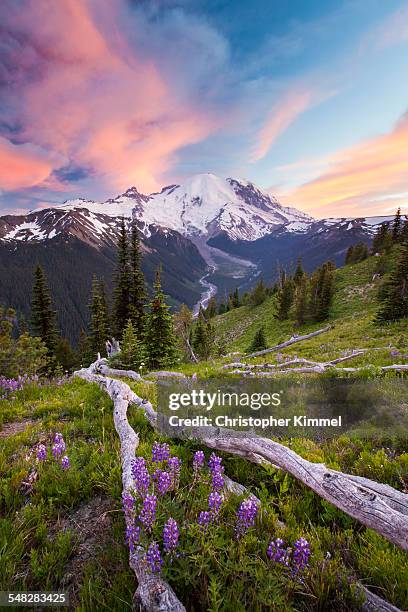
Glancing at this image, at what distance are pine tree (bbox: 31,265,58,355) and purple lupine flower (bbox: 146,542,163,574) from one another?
34.9 m

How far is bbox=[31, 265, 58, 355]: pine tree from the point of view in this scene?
108ft

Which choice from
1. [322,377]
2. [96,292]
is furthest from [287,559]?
[96,292]

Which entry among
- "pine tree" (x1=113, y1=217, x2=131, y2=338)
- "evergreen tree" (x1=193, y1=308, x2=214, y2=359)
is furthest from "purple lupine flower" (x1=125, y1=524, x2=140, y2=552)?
"pine tree" (x1=113, y1=217, x2=131, y2=338)

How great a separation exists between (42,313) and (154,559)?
36445 millimetres

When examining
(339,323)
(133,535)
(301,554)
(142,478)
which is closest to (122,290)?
(339,323)

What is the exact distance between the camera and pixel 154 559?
2264mm

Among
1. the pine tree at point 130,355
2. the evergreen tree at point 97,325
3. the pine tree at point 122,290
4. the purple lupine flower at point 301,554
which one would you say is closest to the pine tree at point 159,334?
the pine tree at point 130,355

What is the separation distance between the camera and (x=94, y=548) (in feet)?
10.00

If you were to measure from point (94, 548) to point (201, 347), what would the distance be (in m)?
24.3

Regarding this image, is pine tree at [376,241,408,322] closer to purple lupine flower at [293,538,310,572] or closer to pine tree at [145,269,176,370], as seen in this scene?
pine tree at [145,269,176,370]

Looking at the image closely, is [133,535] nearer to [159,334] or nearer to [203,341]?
[159,334]

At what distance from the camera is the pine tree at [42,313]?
32.8 m

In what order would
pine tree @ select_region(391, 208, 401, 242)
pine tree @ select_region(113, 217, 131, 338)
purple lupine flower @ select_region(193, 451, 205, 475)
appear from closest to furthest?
purple lupine flower @ select_region(193, 451, 205, 475) → pine tree @ select_region(113, 217, 131, 338) → pine tree @ select_region(391, 208, 401, 242)

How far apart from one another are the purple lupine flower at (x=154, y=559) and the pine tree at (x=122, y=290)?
94.4 ft
